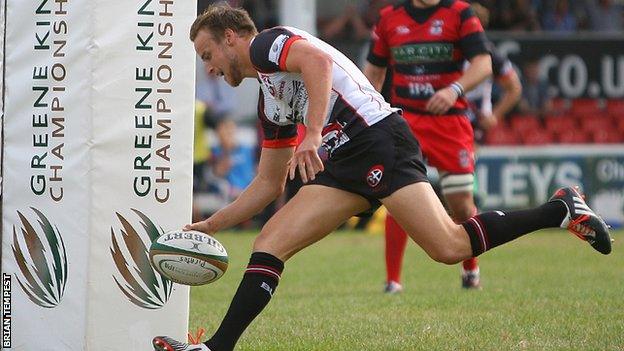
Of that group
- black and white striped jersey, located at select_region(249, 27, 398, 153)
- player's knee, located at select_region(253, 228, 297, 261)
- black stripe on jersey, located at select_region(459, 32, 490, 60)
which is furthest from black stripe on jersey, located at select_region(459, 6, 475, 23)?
player's knee, located at select_region(253, 228, 297, 261)

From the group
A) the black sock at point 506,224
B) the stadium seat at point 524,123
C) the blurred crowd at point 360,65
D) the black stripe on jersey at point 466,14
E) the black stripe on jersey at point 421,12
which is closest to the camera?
the black sock at point 506,224

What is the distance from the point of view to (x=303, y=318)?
7777mm

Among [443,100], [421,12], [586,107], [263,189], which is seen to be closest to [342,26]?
[586,107]

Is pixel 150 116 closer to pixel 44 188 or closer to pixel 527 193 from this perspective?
pixel 44 188

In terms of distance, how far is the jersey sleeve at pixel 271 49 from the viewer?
5711mm

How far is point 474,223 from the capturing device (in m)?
6.25

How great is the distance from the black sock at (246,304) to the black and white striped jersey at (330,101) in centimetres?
71

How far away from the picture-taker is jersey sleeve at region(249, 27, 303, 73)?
5711 millimetres

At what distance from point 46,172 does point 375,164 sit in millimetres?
1627

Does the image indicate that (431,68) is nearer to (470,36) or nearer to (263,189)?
(470,36)

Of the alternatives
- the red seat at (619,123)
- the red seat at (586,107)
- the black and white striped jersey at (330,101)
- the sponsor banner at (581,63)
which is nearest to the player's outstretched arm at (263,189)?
the black and white striped jersey at (330,101)

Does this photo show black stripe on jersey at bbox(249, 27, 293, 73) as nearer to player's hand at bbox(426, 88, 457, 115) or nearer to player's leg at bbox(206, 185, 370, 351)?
player's leg at bbox(206, 185, 370, 351)

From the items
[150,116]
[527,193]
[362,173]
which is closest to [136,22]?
[150,116]

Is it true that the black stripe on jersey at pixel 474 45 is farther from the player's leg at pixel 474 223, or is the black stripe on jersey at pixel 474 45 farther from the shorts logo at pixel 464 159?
the player's leg at pixel 474 223
